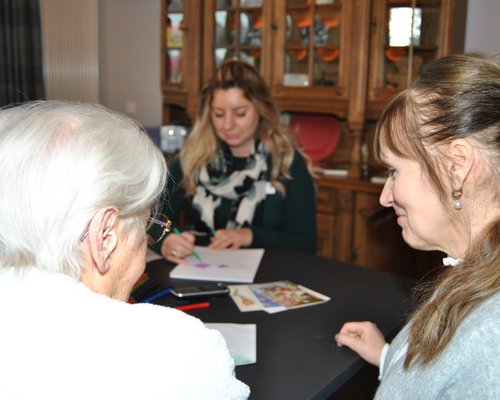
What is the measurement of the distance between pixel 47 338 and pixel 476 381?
61 cm

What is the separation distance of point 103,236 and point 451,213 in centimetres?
61

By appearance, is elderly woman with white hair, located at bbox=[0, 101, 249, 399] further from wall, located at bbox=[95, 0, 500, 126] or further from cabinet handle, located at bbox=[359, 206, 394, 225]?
wall, located at bbox=[95, 0, 500, 126]

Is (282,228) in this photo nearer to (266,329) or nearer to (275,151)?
(275,151)

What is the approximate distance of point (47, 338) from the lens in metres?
0.72

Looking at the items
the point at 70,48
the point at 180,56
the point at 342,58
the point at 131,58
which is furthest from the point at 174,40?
the point at 342,58

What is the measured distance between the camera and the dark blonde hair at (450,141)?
905mm

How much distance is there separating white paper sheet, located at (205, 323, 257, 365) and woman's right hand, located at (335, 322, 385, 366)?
0.64 feet

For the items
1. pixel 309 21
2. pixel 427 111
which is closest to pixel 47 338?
pixel 427 111

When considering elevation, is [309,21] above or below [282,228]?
above

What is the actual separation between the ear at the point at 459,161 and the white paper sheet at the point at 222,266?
801mm

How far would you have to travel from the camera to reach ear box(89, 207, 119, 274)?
0.79 m

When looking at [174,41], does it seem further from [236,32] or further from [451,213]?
[451,213]

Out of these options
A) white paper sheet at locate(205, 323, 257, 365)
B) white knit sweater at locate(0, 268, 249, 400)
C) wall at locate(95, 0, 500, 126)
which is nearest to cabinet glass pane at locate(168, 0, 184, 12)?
wall at locate(95, 0, 500, 126)

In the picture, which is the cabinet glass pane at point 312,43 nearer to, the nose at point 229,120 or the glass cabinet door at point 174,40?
the glass cabinet door at point 174,40
